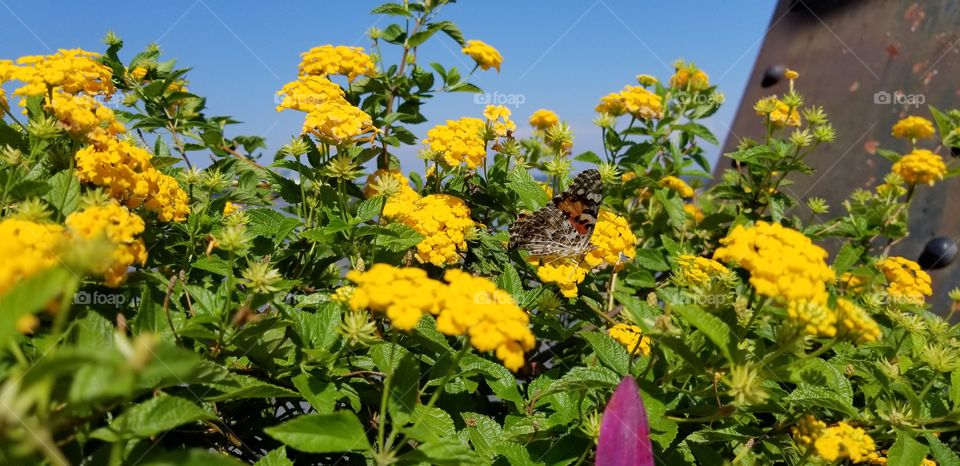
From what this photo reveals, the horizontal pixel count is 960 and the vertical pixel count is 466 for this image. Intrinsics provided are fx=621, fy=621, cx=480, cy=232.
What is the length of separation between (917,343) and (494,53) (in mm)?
1714

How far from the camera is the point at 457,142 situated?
1.96m

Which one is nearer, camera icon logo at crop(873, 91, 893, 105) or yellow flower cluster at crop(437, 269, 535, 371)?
yellow flower cluster at crop(437, 269, 535, 371)

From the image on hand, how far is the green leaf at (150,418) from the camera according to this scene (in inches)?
35.1

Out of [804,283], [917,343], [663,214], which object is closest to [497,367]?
[804,283]

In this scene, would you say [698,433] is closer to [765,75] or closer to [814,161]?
[814,161]

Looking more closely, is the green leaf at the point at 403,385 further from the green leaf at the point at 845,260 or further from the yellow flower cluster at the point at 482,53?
the green leaf at the point at 845,260

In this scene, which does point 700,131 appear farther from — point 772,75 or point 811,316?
point 811,316

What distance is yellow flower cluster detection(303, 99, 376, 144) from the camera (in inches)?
65.7

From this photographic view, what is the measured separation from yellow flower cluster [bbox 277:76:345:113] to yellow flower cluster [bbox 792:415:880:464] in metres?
1.48

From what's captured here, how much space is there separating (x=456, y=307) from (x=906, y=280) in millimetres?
1961

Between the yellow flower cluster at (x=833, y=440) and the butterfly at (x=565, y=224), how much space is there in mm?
746

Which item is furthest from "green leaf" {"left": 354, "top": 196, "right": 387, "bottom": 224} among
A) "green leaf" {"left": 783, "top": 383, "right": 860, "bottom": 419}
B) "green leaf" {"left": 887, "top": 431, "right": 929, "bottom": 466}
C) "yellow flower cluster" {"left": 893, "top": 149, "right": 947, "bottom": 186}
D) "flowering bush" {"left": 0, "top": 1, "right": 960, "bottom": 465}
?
"yellow flower cluster" {"left": 893, "top": 149, "right": 947, "bottom": 186}

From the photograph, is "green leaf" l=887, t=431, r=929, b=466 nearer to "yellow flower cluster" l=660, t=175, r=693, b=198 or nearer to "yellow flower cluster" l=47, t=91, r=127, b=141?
"yellow flower cluster" l=660, t=175, r=693, b=198

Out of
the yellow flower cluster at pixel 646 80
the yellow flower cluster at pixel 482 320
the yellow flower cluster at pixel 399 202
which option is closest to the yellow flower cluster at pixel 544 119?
the yellow flower cluster at pixel 646 80
